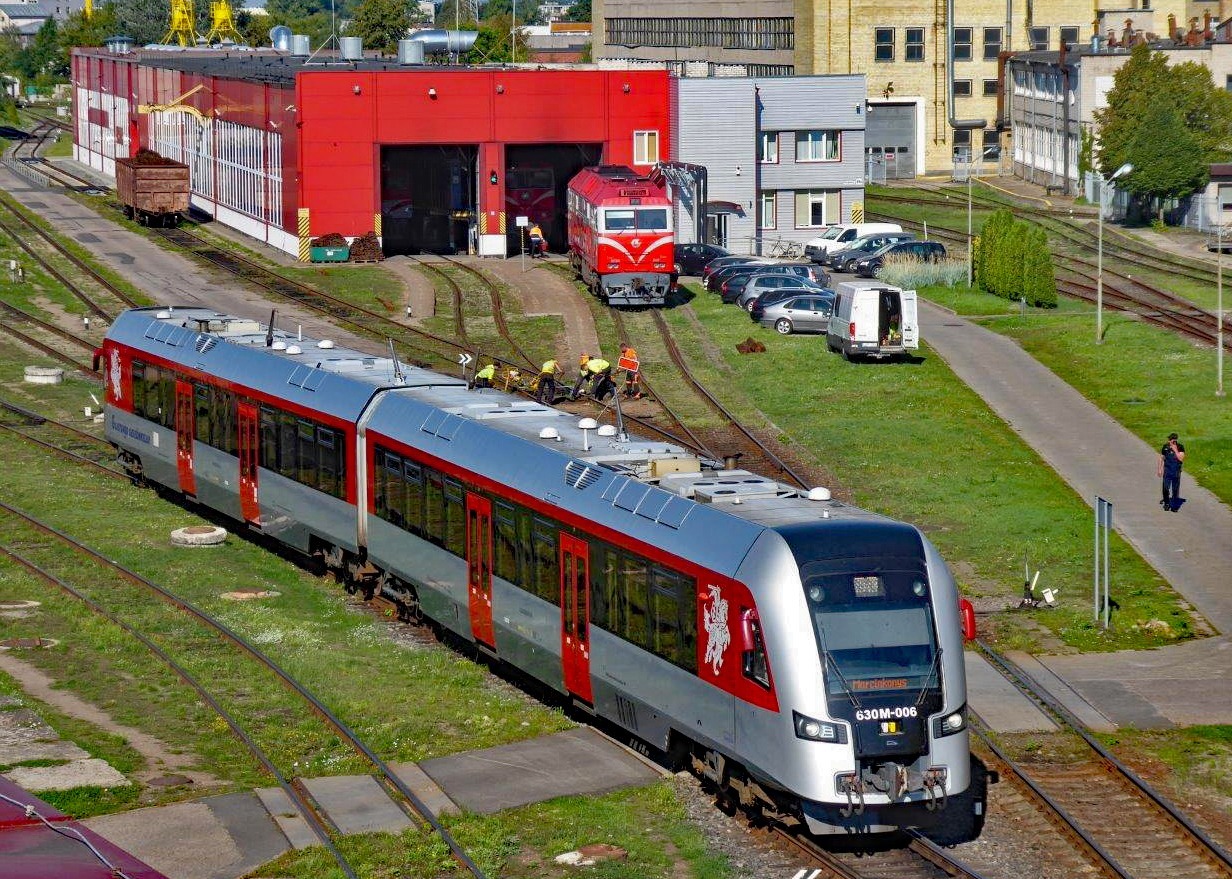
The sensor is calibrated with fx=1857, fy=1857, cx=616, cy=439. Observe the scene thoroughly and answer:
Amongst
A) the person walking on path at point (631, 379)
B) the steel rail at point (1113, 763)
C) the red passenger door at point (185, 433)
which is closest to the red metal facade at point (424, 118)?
the person walking on path at point (631, 379)

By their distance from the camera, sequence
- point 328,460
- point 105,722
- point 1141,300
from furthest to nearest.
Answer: point 1141,300, point 328,460, point 105,722

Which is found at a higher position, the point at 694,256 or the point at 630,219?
the point at 630,219

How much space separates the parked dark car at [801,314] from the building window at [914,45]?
56.7 m

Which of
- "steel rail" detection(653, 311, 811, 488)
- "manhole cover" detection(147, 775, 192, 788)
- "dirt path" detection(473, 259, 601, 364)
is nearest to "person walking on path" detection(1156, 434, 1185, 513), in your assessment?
"steel rail" detection(653, 311, 811, 488)

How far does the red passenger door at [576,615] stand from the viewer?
20.5 meters

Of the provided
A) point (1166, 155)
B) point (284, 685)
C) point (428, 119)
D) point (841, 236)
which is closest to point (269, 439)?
point (284, 685)

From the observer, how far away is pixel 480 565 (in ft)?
76.1

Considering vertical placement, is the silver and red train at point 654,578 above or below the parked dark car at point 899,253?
below

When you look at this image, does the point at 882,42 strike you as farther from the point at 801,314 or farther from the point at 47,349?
the point at 47,349

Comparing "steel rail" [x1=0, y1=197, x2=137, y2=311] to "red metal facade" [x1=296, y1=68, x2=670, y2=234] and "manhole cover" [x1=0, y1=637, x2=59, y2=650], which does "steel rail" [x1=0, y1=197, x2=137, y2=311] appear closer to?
"red metal facade" [x1=296, y1=68, x2=670, y2=234]

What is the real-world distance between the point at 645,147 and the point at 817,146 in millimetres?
7508

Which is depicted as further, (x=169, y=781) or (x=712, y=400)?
(x=712, y=400)

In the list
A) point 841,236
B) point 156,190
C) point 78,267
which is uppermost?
point 156,190

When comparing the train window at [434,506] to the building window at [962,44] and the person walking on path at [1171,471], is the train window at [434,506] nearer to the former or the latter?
the person walking on path at [1171,471]
